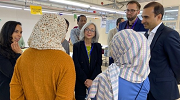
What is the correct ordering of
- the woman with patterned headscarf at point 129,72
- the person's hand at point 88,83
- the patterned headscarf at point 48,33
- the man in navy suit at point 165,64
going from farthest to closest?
the person's hand at point 88,83
the man in navy suit at point 165,64
the woman with patterned headscarf at point 129,72
the patterned headscarf at point 48,33

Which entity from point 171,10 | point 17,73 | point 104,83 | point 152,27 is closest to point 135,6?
point 152,27

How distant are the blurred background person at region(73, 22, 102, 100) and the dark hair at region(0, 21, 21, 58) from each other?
29.5 inches

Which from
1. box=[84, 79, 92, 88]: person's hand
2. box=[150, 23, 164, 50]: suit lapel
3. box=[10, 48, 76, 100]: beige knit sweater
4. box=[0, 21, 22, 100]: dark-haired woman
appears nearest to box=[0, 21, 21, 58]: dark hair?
box=[0, 21, 22, 100]: dark-haired woman

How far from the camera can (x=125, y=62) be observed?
96 cm

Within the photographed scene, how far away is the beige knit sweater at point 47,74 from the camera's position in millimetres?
846

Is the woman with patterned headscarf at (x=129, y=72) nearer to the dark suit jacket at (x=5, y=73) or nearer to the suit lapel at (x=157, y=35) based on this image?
the suit lapel at (x=157, y=35)

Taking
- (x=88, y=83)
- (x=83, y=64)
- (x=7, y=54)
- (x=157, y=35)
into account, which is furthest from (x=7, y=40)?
(x=157, y=35)

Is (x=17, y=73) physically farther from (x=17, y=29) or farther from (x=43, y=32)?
(x=17, y=29)

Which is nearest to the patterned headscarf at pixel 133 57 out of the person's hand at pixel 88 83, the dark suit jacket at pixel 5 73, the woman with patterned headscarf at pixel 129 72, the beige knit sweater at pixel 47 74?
the woman with patterned headscarf at pixel 129 72

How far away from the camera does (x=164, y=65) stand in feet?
4.20

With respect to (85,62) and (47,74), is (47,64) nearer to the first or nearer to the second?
(47,74)

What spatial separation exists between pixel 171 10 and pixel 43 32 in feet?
21.4

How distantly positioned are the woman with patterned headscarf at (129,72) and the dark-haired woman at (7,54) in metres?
0.94

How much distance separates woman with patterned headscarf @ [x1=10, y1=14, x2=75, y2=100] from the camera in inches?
33.0
